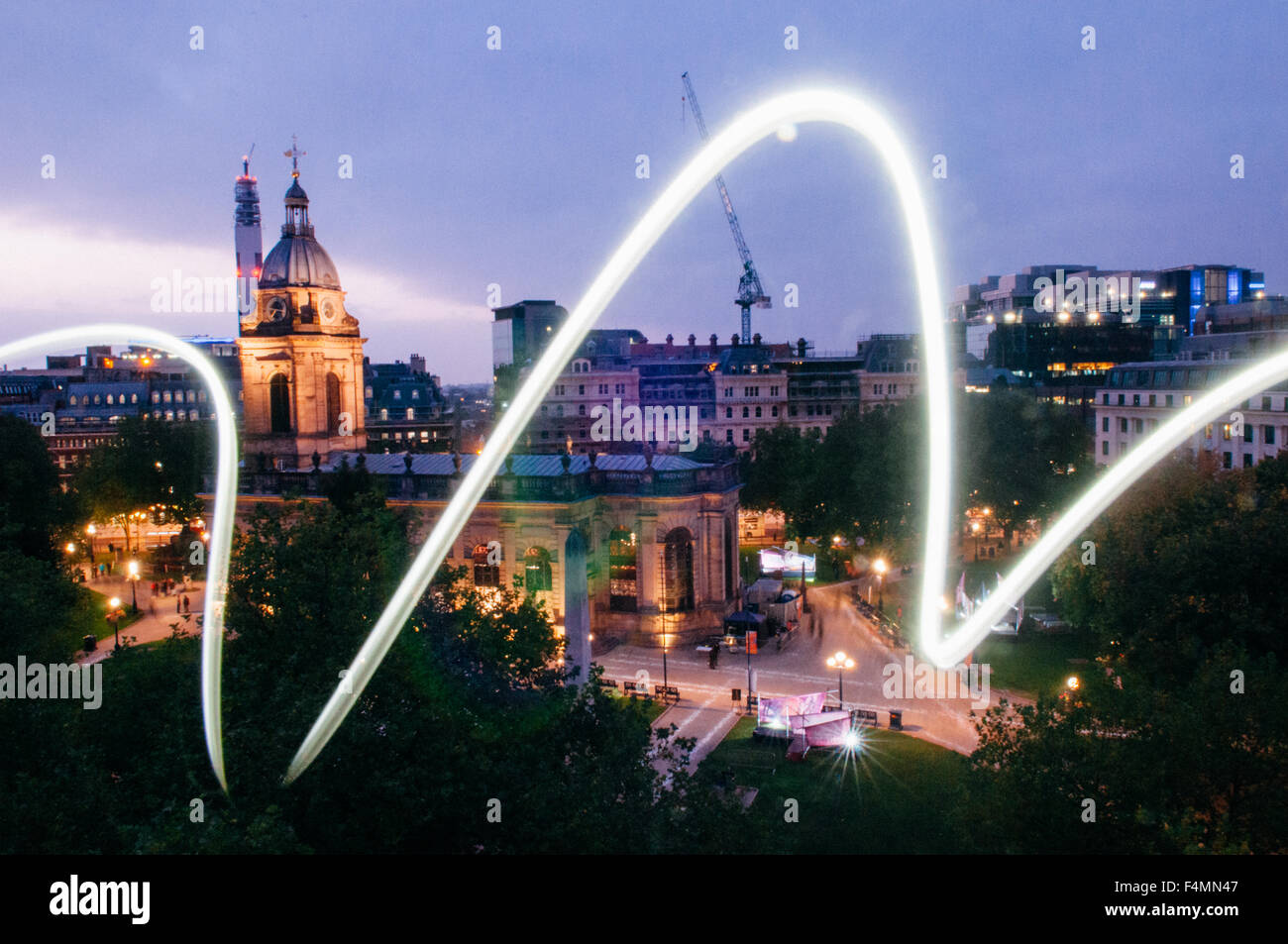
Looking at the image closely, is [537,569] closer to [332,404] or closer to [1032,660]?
[332,404]

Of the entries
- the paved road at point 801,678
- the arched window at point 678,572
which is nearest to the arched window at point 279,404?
the arched window at point 678,572

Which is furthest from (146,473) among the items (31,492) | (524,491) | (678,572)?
(678,572)

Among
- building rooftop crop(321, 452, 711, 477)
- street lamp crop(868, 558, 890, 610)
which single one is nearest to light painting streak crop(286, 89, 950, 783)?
building rooftop crop(321, 452, 711, 477)

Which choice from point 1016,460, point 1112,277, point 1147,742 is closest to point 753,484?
point 1016,460

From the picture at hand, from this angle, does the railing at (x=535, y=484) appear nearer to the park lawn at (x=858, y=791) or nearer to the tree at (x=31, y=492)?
the tree at (x=31, y=492)
